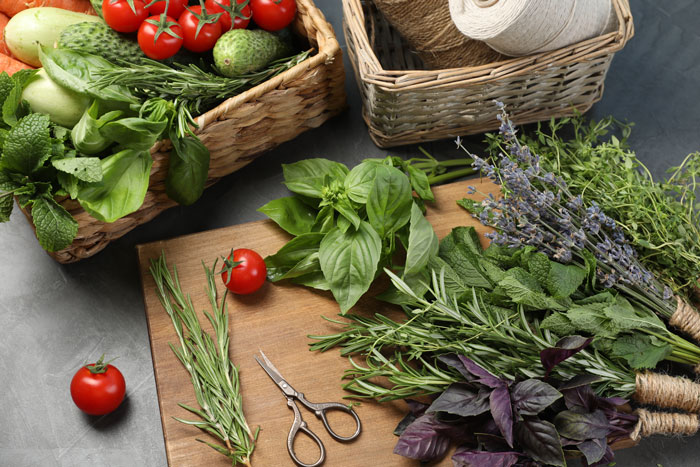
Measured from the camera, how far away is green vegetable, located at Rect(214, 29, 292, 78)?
1.04 meters

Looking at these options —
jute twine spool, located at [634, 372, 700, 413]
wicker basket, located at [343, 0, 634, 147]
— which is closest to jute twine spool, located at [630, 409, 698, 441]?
jute twine spool, located at [634, 372, 700, 413]

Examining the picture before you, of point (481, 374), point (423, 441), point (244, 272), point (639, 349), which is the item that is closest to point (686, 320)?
point (639, 349)

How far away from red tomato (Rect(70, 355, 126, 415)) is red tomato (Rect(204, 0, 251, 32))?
0.58 meters

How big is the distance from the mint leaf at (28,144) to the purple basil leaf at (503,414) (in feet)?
2.32

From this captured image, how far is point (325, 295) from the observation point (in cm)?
112

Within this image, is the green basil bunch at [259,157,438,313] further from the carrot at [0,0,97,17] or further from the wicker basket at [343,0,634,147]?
the carrot at [0,0,97,17]

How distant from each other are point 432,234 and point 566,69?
372 millimetres

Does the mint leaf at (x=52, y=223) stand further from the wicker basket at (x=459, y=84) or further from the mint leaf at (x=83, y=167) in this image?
the wicker basket at (x=459, y=84)

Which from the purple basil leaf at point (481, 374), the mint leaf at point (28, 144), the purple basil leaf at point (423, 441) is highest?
the mint leaf at point (28, 144)

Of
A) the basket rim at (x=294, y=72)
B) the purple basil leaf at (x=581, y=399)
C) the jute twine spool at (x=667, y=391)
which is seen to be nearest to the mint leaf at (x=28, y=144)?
the basket rim at (x=294, y=72)

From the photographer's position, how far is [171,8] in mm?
1077

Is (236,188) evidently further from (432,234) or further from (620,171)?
(620,171)

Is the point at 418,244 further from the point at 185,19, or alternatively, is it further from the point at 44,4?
the point at 44,4

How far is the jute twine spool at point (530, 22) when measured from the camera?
0.98m
